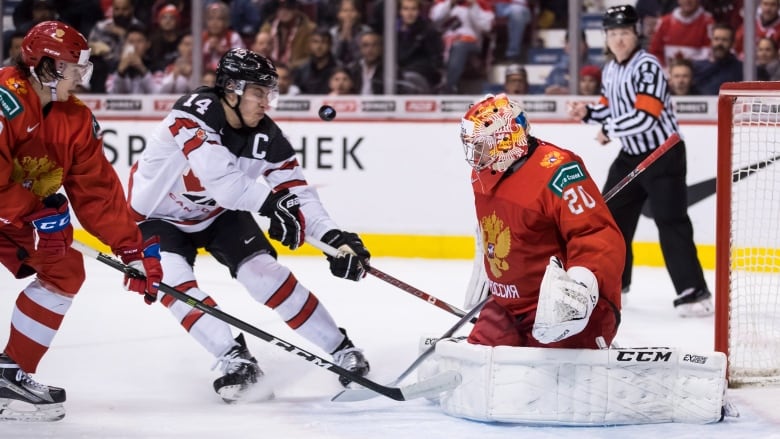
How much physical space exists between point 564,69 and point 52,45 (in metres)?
3.53

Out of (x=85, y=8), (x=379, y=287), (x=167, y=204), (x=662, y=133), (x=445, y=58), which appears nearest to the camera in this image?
(x=167, y=204)

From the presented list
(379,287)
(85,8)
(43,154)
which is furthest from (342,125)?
(43,154)

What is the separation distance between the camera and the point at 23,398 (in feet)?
9.58

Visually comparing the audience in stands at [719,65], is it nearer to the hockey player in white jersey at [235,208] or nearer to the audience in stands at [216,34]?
the audience in stands at [216,34]

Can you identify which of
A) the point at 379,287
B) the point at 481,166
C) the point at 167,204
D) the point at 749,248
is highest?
the point at 481,166

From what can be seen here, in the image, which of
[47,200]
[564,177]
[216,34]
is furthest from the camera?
[216,34]

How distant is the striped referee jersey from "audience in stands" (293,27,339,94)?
6.36ft

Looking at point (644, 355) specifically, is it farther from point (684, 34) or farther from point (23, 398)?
point (684, 34)

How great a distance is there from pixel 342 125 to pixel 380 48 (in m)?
0.45

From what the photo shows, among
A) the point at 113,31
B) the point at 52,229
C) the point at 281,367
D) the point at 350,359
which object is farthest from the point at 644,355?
the point at 113,31

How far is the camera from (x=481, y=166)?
2820 mm

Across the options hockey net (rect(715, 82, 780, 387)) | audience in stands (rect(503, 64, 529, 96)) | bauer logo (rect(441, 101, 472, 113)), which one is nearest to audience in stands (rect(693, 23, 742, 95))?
audience in stands (rect(503, 64, 529, 96))

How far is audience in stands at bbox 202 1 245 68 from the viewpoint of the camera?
636 centimetres

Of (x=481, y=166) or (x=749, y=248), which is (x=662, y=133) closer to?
(x=749, y=248)
